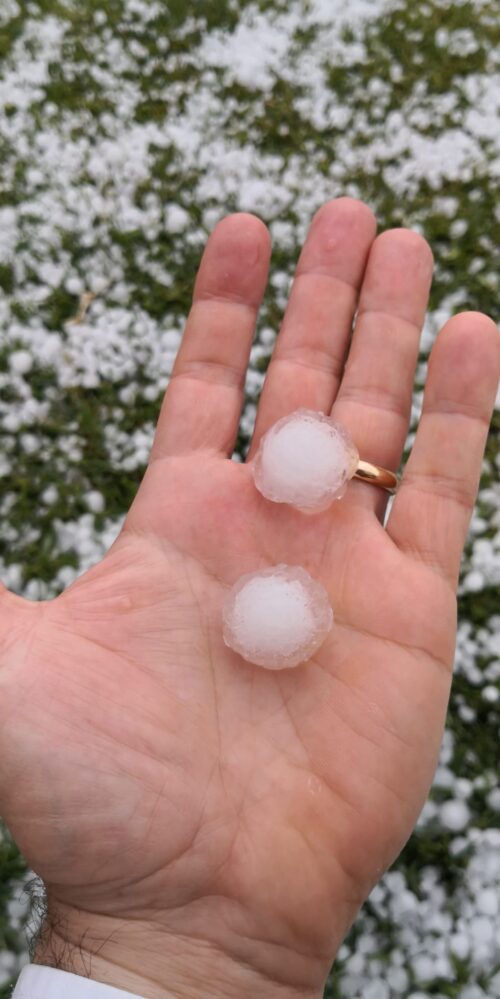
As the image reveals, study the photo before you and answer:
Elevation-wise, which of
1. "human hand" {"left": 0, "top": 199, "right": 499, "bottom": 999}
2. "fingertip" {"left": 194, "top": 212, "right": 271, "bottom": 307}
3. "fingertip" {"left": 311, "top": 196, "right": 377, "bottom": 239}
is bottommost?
"human hand" {"left": 0, "top": 199, "right": 499, "bottom": 999}

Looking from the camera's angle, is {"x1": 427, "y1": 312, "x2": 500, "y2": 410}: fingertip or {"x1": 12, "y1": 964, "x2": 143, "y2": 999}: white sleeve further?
{"x1": 427, "y1": 312, "x2": 500, "y2": 410}: fingertip

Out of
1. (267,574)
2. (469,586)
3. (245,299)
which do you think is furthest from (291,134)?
(267,574)

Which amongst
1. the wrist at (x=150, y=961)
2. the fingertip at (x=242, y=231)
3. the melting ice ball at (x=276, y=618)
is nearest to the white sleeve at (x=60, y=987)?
the wrist at (x=150, y=961)

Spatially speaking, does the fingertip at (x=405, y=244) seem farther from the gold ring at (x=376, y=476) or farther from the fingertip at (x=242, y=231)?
the gold ring at (x=376, y=476)

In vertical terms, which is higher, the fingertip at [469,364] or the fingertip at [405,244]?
the fingertip at [405,244]

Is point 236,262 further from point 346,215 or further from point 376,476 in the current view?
point 376,476

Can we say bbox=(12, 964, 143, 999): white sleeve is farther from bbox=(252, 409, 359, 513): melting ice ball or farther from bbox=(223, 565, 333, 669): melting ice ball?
bbox=(252, 409, 359, 513): melting ice ball

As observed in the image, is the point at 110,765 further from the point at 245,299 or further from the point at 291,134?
the point at 291,134

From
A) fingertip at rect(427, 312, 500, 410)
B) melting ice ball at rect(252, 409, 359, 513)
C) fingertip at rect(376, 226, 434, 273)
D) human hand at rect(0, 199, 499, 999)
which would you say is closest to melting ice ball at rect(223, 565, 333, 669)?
human hand at rect(0, 199, 499, 999)
